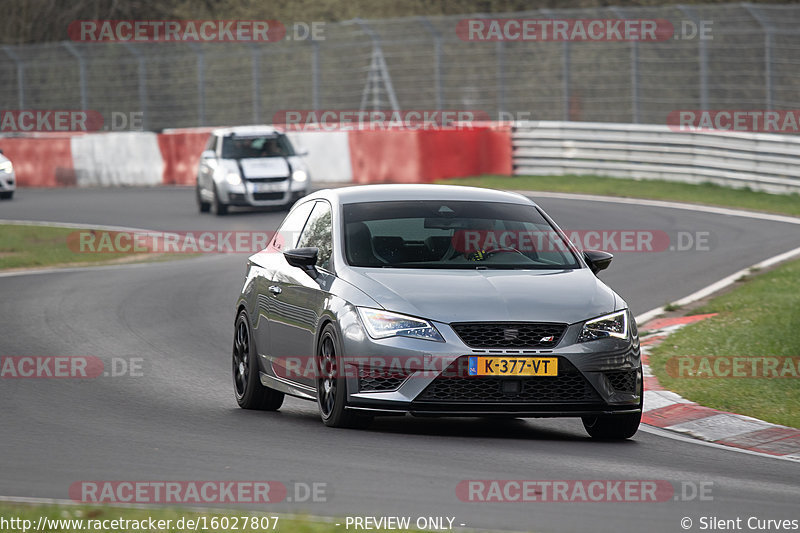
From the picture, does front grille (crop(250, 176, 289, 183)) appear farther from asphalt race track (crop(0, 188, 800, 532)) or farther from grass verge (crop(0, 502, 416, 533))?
grass verge (crop(0, 502, 416, 533))

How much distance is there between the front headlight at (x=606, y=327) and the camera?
28.5 feet

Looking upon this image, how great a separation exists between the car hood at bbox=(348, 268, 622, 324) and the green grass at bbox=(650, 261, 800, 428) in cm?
192

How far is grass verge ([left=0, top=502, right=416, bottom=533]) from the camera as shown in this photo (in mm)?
6117

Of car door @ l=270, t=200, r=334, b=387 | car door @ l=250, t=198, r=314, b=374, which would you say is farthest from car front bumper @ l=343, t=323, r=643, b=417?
car door @ l=250, t=198, r=314, b=374

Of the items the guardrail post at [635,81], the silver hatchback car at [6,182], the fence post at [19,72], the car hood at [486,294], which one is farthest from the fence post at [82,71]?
the car hood at [486,294]

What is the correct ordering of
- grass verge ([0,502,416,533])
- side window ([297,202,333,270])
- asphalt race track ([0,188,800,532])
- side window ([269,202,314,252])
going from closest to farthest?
grass verge ([0,502,416,533]) → asphalt race track ([0,188,800,532]) → side window ([297,202,333,270]) → side window ([269,202,314,252])

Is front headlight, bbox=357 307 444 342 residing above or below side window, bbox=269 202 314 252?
below

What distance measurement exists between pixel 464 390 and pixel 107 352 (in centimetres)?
571

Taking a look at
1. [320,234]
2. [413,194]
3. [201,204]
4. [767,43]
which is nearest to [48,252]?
[201,204]

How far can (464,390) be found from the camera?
28.1 feet

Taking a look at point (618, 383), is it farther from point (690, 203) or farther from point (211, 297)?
point (690, 203)

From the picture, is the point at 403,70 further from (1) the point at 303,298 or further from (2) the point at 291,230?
(1) the point at 303,298

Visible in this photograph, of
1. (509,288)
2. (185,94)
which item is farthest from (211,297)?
(185,94)

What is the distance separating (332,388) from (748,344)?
4.63 m
